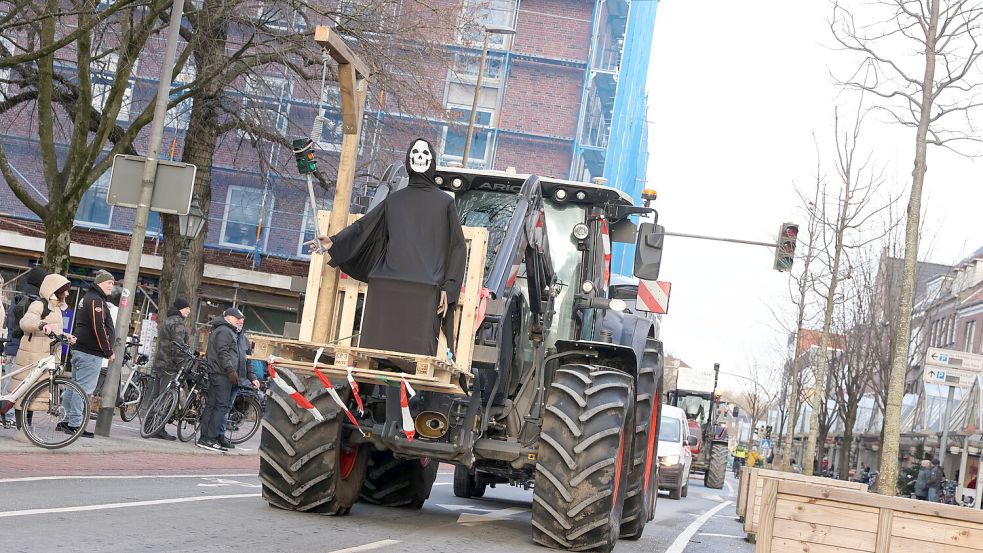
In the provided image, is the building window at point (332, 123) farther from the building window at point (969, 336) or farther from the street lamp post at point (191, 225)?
the building window at point (969, 336)

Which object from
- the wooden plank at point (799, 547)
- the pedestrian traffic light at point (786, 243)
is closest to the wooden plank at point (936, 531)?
the wooden plank at point (799, 547)

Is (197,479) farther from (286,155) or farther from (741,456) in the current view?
(741,456)

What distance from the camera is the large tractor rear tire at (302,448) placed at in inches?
375

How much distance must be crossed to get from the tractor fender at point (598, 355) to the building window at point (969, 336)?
145ft

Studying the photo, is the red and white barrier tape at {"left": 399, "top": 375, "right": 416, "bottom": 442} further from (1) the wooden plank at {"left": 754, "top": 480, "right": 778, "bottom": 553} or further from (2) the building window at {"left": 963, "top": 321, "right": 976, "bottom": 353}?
(2) the building window at {"left": 963, "top": 321, "right": 976, "bottom": 353}

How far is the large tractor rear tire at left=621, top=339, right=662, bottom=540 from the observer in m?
11.2

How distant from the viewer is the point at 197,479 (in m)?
12.9

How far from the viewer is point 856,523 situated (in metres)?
9.59

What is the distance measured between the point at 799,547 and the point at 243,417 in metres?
10.6

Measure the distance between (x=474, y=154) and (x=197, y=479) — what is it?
33.1 m

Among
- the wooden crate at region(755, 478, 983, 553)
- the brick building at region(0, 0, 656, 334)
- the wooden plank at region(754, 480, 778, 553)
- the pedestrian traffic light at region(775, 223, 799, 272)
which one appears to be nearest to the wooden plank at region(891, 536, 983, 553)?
the wooden crate at region(755, 478, 983, 553)

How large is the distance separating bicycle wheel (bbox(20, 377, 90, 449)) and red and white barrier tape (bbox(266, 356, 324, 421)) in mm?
4965

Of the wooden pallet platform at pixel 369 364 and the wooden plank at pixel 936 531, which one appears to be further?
the wooden plank at pixel 936 531

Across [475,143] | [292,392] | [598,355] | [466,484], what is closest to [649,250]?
[598,355]
